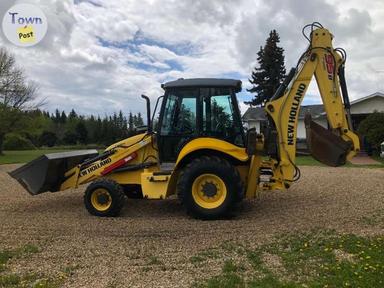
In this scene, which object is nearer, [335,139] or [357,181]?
[335,139]

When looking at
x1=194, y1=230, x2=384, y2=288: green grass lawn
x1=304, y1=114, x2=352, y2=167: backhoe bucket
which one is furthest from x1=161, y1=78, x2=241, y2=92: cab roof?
x1=194, y1=230, x2=384, y2=288: green grass lawn

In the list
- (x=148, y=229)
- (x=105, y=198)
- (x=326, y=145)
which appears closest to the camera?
(x=148, y=229)

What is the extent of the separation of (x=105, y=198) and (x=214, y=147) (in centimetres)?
240

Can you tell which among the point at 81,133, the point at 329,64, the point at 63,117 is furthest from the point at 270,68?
the point at 63,117

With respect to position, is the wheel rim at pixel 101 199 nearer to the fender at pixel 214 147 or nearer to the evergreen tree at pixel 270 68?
the fender at pixel 214 147

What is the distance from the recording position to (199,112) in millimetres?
8734

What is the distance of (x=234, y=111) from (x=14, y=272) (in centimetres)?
493

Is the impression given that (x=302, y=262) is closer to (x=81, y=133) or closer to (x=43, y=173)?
(x=43, y=173)

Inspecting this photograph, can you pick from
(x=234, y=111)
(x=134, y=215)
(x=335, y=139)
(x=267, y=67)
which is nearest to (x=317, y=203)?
(x=335, y=139)

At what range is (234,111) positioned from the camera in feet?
28.6

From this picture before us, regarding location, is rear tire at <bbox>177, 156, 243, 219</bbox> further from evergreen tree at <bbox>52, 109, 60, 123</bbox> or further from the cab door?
evergreen tree at <bbox>52, 109, 60, 123</bbox>

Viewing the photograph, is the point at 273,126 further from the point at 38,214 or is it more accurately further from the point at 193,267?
the point at 38,214

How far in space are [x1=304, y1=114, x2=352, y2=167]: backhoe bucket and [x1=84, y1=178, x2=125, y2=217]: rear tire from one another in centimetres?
382

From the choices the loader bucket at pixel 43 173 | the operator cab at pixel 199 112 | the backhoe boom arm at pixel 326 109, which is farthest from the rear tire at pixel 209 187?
the loader bucket at pixel 43 173
